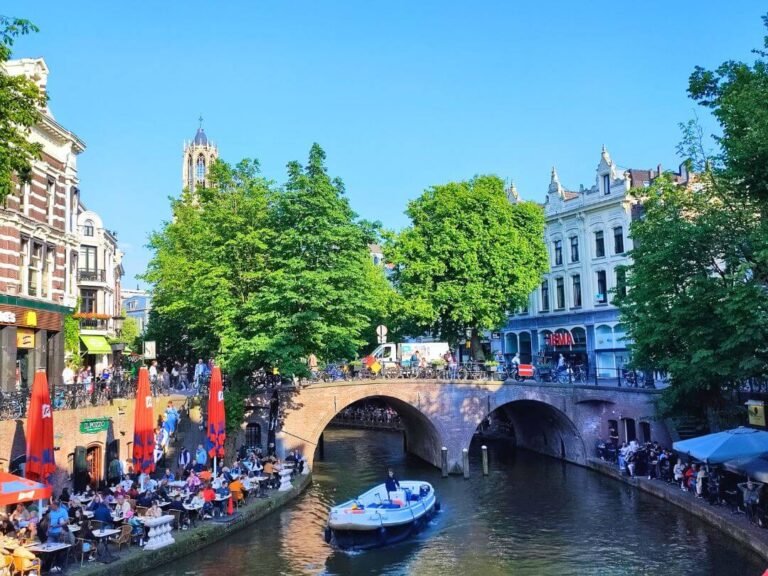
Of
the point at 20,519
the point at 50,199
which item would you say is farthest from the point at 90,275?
the point at 20,519

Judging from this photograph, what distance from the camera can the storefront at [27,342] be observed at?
2764 centimetres

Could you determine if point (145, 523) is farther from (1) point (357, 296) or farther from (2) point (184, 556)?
(1) point (357, 296)

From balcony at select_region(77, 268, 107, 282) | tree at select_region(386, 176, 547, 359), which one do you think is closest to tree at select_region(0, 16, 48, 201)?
tree at select_region(386, 176, 547, 359)

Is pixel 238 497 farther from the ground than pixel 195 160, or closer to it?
closer to it

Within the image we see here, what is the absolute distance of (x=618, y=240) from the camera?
50.3 m

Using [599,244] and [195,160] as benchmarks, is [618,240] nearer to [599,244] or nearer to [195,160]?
[599,244]

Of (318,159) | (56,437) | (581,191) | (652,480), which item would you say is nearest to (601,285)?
(581,191)

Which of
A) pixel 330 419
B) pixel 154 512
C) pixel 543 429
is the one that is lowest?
pixel 154 512

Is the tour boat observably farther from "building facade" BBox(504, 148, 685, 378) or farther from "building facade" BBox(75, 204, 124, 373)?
"building facade" BBox(75, 204, 124, 373)

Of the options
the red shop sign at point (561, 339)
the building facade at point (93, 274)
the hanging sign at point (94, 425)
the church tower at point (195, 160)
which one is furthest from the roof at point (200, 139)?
the hanging sign at point (94, 425)

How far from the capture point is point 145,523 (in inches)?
795

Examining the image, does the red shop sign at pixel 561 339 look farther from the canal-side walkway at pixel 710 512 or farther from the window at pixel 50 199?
the window at pixel 50 199

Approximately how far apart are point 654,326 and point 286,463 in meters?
17.4

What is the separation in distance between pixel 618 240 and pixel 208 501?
119 feet
